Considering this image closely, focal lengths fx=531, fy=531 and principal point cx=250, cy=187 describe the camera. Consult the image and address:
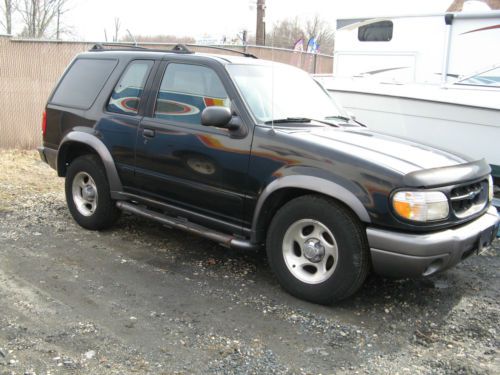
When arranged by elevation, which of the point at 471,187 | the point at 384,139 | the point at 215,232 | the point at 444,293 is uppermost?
the point at 384,139

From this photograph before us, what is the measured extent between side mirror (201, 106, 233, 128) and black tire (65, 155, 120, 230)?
168cm

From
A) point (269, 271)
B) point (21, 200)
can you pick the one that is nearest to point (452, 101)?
point (269, 271)

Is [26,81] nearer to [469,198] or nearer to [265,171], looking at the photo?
[265,171]

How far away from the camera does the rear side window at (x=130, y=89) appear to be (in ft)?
16.4

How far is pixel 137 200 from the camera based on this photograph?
5.07 metres

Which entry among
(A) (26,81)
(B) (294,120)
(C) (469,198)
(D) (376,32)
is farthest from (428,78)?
(A) (26,81)

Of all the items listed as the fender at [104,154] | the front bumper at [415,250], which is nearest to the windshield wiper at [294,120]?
the front bumper at [415,250]

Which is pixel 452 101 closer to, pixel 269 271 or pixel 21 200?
pixel 269 271

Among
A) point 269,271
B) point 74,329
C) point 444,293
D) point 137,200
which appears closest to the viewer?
point 74,329

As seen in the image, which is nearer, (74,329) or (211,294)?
(74,329)

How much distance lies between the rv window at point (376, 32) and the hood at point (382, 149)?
16.7 feet

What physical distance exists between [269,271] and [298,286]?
71cm

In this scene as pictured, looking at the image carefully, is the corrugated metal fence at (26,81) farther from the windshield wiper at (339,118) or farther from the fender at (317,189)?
the fender at (317,189)

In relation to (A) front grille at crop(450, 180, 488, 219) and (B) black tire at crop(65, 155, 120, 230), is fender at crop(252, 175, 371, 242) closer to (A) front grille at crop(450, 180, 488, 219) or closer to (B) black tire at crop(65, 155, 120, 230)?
(A) front grille at crop(450, 180, 488, 219)
